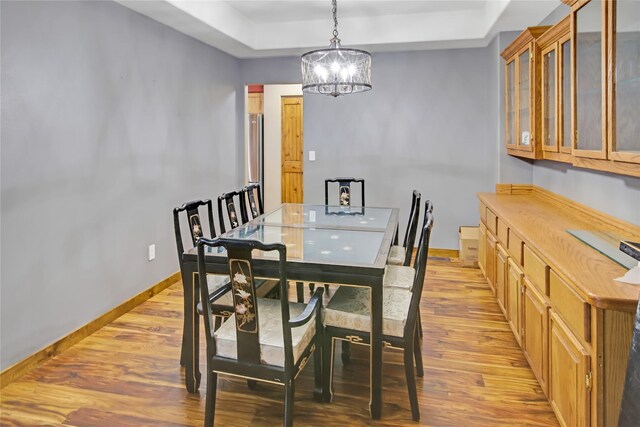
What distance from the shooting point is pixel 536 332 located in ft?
7.89

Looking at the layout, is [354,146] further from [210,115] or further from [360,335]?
[360,335]

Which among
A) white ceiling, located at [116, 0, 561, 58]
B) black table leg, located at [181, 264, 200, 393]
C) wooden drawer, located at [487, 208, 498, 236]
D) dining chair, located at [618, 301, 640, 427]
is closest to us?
dining chair, located at [618, 301, 640, 427]

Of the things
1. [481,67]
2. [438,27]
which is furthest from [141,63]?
[481,67]

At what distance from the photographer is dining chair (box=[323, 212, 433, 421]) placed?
2199 mm

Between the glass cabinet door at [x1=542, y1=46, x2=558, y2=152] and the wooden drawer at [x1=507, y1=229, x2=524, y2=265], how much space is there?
0.70 m

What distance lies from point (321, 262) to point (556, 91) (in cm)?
208

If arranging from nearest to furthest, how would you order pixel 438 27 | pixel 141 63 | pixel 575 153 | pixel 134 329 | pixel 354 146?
pixel 575 153 → pixel 134 329 → pixel 141 63 → pixel 438 27 → pixel 354 146

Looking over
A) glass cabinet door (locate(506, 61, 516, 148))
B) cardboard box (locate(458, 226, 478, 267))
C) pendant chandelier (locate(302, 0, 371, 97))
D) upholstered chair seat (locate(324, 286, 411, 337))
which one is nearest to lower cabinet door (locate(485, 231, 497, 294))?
cardboard box (locate(458, 226, 478, 267))

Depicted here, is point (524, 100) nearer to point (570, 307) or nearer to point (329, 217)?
point (329, 217)

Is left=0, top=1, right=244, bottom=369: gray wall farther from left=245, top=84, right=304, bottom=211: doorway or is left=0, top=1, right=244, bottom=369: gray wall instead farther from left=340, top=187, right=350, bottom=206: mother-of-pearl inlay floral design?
left=245, top=84, right=304, bottom=211: doorway

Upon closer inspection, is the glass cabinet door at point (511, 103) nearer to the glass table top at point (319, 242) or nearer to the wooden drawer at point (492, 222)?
the wooden drawer at point (492, 222)

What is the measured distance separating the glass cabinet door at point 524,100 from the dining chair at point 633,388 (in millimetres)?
2681

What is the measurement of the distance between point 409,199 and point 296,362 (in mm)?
3709

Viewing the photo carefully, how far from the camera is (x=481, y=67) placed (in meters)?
5.12
